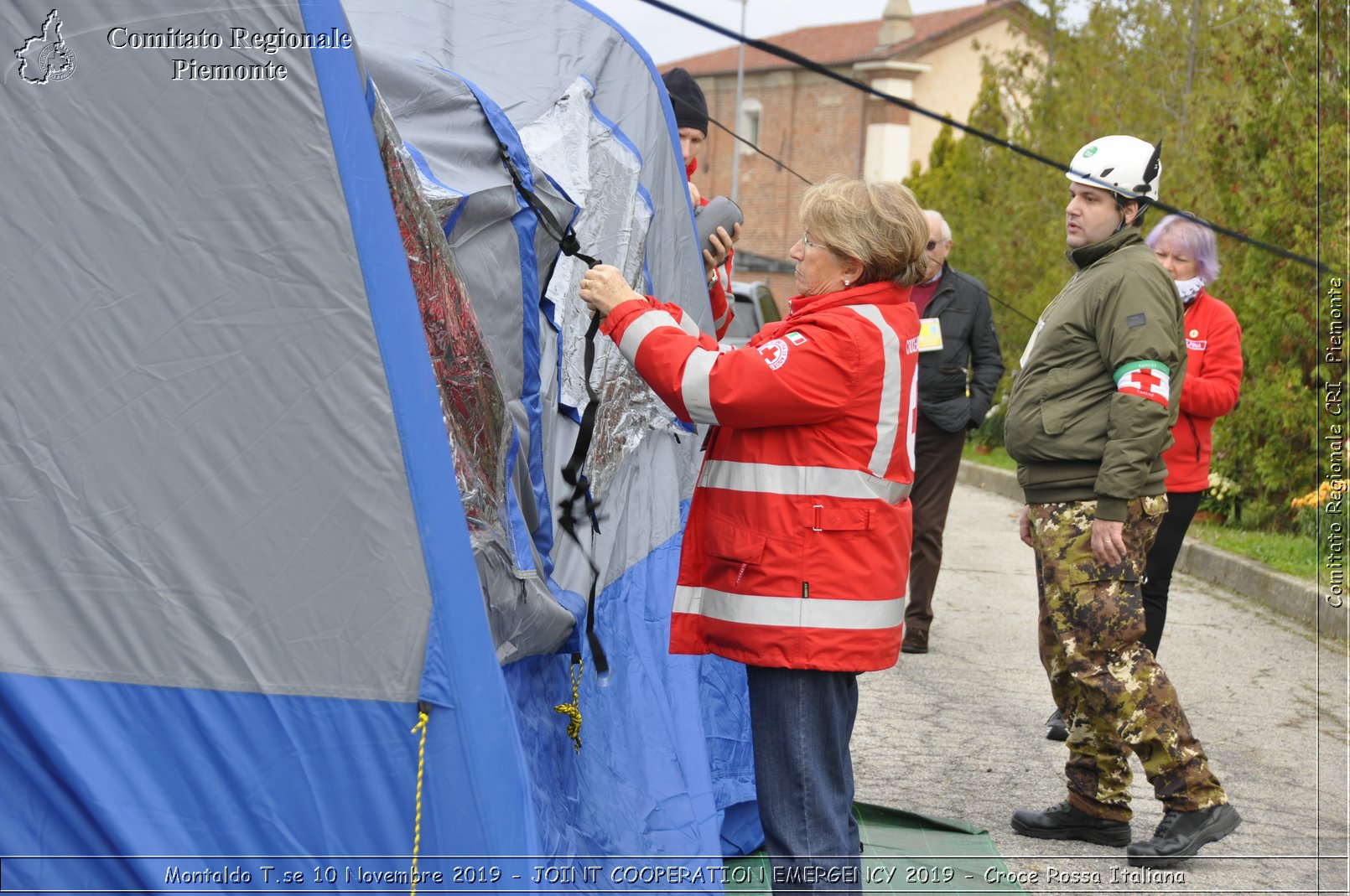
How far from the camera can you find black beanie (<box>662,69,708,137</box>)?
15.5 ft

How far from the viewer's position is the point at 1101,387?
4.00 meters

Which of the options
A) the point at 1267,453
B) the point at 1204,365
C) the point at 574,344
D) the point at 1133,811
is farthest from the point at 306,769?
the point at 1267,453

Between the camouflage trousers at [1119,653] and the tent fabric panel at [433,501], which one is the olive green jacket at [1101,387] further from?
the tent fabric panel at [433,501]

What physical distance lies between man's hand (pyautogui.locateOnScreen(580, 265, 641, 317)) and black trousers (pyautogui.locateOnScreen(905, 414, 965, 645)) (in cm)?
382

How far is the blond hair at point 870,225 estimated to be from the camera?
284cm

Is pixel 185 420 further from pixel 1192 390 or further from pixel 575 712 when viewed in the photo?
pixel 1192 390

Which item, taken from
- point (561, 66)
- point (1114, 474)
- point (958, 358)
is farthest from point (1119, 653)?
point (958, 358)

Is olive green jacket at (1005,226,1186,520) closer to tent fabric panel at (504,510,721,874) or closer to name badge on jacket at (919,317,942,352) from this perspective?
tent fabric panel at (504,510,721,874)

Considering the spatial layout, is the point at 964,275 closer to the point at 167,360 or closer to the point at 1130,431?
the point at 1130,431

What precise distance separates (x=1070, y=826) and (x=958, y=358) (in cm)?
292

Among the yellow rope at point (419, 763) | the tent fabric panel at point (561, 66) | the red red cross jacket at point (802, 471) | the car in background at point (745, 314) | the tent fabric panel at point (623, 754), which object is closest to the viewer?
the yellow rope at point (419, 763)

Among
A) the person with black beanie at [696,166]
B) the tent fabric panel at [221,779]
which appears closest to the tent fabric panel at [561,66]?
the person with black beanie at [696,166]

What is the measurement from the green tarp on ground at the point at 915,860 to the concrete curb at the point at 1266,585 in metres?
4.20

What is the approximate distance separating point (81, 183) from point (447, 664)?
0.99 meters
